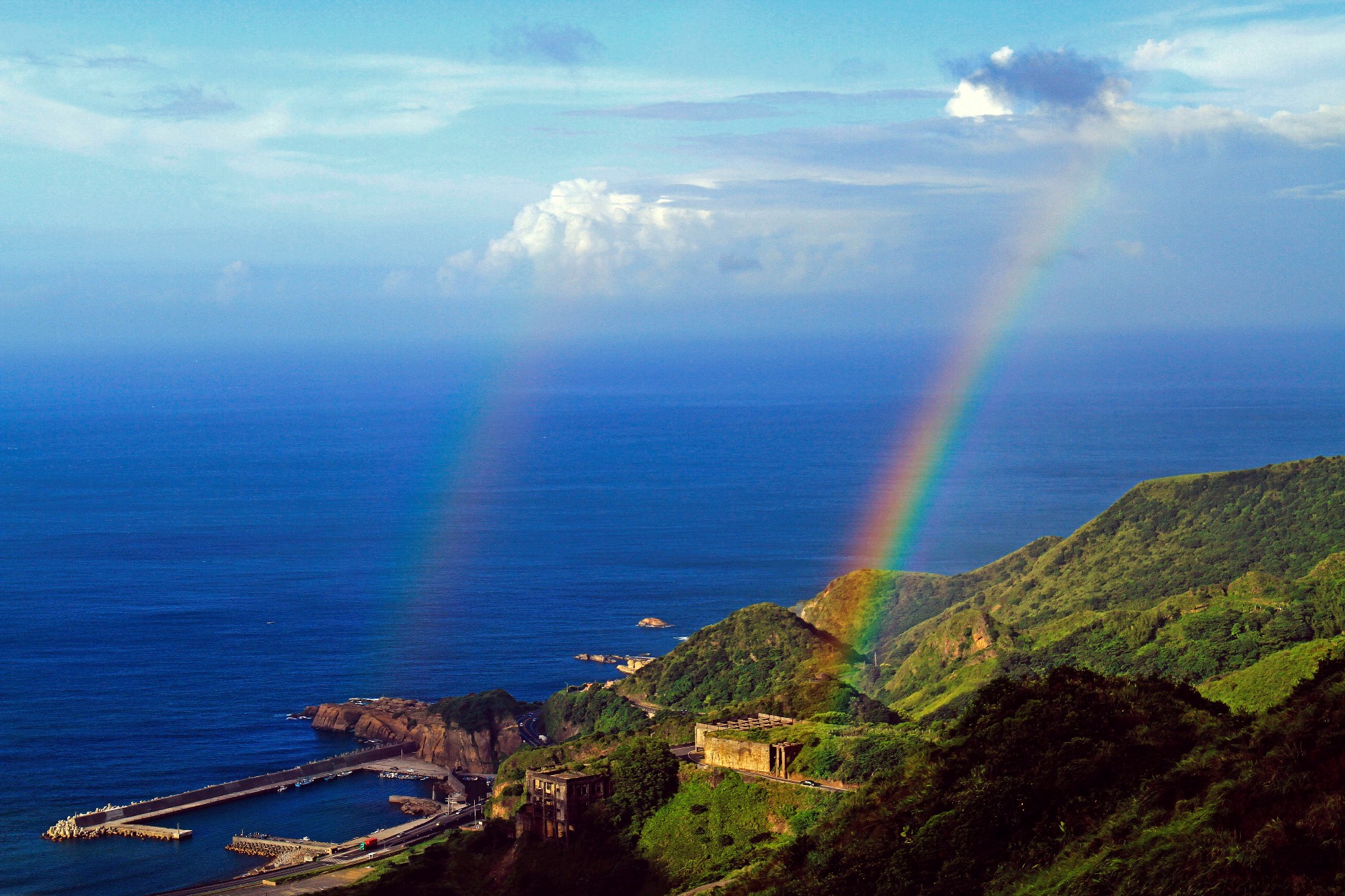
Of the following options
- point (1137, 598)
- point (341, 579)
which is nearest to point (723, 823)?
point (1137, 598)

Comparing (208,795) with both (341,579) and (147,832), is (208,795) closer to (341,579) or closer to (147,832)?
(147,832)

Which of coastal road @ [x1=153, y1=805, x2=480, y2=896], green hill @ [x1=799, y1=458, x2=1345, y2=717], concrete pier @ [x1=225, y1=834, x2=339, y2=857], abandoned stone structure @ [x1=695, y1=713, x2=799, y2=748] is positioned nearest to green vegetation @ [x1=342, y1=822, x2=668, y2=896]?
abandoned stone structure @ [x1=695, y1=713, x2=799, y2=748]

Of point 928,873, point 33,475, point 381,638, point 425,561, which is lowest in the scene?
point 928,873

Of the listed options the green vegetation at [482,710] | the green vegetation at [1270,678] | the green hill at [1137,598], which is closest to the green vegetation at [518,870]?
the green vegetation at [1270,678]

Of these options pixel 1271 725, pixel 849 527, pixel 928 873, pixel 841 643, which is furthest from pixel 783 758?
pixel 849 527

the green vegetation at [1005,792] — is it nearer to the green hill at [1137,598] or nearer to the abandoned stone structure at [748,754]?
the abandoned stone structure at [748,754]

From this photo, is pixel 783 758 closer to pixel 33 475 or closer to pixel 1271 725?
pixel 1271 725
